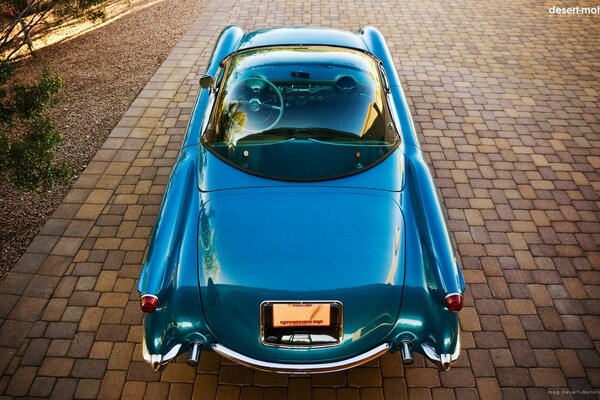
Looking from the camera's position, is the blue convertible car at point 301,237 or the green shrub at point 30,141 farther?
the green shrub at point 30,141

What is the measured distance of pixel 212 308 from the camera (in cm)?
241

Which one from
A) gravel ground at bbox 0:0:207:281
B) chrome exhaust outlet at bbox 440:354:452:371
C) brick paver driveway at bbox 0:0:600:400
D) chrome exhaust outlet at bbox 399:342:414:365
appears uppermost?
gravel ground at bbox 0:0:207:281

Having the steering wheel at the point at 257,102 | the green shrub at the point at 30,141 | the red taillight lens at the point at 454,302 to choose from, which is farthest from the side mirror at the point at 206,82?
the red taillight lens at the point at 454,302

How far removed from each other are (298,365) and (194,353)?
59 centimetres

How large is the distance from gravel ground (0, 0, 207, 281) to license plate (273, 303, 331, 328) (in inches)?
105

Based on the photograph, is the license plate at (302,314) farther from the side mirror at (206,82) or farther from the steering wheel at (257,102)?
the side mirror at (206,82)

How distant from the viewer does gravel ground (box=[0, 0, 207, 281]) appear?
409 cm

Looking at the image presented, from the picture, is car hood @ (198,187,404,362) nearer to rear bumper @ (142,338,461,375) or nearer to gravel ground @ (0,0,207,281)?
rear bumper @ (142,338,461,375)

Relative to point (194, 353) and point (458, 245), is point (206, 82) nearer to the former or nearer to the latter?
point (194, 353)

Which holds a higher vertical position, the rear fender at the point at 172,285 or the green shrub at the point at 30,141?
the green shrub at the point at 30,141

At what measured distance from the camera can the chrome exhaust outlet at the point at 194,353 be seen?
2400 mm

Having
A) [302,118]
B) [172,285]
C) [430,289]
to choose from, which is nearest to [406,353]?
[430,289]

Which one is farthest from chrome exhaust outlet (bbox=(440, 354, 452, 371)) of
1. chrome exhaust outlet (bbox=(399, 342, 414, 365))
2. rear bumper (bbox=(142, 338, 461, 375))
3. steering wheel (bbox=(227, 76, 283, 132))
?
steering wheel (bbox=(227, 76, 283, 132))

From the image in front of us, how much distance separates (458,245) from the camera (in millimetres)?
3855
